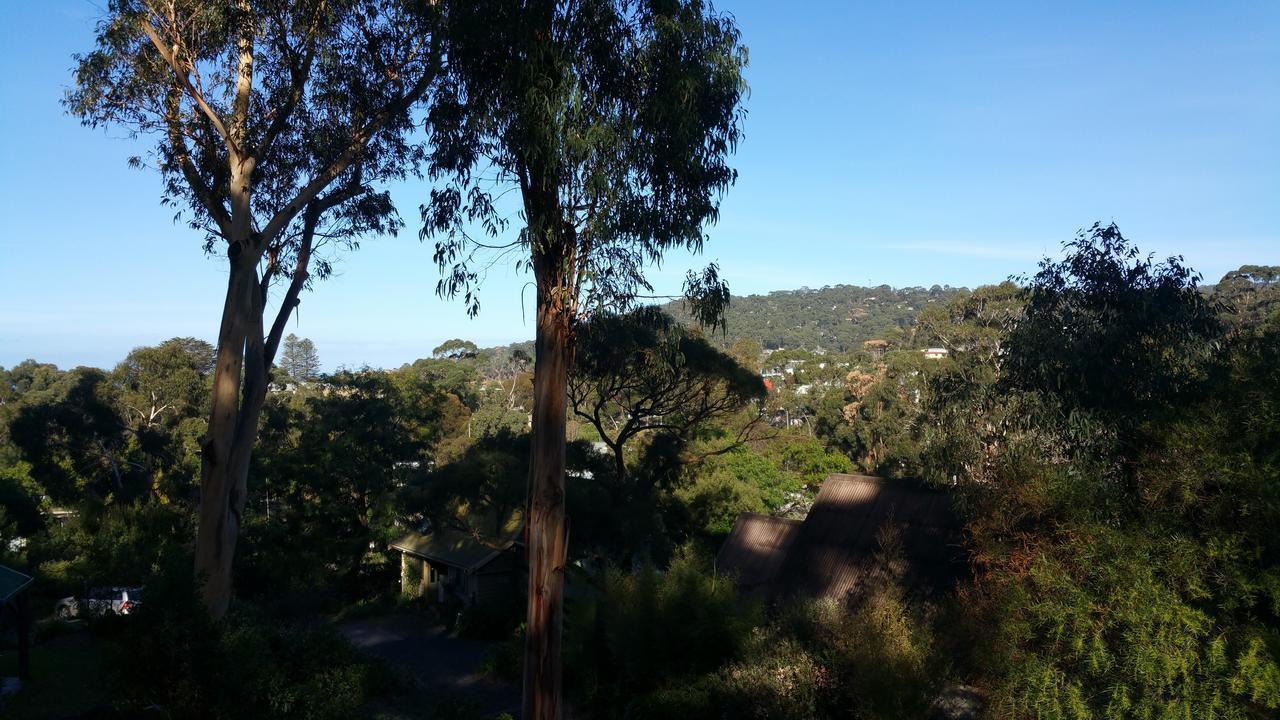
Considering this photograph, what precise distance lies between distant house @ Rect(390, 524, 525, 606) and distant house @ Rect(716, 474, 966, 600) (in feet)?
22.9

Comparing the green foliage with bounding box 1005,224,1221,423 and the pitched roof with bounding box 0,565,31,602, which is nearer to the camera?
the green foliage with bounding box 1005,224,1221,423

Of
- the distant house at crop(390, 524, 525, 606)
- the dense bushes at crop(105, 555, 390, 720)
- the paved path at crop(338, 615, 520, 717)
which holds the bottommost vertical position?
the paved path at crop(338, 615, 520, 717)

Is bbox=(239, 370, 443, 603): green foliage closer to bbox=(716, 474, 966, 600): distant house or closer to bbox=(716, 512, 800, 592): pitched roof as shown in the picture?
bbox=(716, 512, 800, 592): pitched roof

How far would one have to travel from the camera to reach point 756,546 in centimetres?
1959

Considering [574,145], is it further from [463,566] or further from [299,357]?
[299,357]

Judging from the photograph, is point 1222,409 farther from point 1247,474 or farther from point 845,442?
point 845,442

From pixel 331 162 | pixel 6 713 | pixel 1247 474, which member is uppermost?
pixel 331 162

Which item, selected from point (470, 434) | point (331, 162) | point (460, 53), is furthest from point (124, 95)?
point (470, 434)

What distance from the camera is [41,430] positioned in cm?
2847

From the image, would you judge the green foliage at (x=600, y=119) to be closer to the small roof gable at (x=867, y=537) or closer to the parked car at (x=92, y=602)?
the small roof gable at (x=867, y=537)

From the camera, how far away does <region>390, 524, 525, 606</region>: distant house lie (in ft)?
75.0

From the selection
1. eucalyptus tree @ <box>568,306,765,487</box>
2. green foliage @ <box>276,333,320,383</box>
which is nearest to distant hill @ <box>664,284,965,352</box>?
green foliage @ <box>276,333,320,383</box>

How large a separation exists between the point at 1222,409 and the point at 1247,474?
2.73 ft

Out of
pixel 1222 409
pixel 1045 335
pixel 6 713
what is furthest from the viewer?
pixel 6 713
